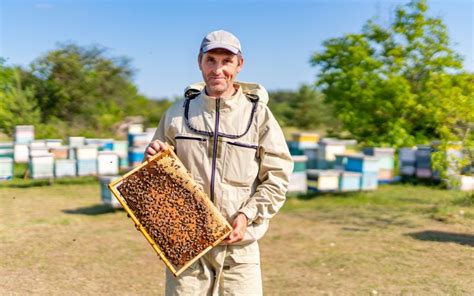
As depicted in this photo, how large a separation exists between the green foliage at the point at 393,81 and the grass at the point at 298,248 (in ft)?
12.3

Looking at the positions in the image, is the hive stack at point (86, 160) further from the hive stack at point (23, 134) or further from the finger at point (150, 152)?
the finger at point (150, 152)

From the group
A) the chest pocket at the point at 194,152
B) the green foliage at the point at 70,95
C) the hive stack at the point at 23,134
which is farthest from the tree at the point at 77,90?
the chest pocket at the point at 194,152

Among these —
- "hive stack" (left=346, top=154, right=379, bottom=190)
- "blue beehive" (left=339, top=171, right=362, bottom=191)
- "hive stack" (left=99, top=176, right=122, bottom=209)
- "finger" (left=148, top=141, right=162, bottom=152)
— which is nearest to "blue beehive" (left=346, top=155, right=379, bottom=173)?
"hive stack" (left=346, top=154, right=379, bottom=190)

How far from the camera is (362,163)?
848 cm

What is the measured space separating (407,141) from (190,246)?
1075 centimetres

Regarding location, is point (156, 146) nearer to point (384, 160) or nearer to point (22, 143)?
point (384, 160)

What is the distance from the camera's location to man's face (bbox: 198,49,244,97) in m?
2.01

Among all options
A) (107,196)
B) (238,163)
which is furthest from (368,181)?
(238,163)

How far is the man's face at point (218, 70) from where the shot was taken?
2.01 m

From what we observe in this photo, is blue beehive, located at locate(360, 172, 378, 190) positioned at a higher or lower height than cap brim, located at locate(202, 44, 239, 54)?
lower

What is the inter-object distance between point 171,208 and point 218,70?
53cm

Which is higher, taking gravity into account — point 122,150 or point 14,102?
point 14,102

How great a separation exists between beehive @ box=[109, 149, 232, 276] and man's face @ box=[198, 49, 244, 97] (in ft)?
0.98

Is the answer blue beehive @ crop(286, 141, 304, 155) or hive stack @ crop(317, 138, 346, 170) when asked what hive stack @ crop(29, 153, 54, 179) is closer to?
blue beehive @ crop(286, 141, 304, 155)
